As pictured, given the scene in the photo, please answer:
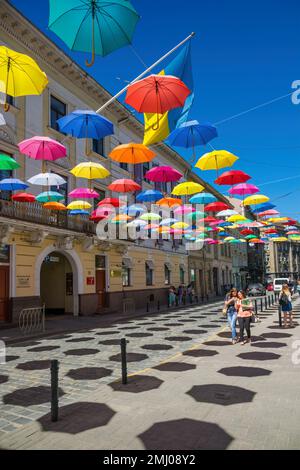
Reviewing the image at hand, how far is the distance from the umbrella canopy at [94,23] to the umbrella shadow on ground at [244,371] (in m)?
7.14

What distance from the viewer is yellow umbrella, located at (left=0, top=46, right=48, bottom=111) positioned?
684cm

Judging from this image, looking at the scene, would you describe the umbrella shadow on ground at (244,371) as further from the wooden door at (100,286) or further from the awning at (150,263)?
the awning at (150,263)

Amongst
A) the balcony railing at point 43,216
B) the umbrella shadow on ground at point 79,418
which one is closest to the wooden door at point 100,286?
the balcony railing at point 43,216

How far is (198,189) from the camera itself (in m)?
15.1

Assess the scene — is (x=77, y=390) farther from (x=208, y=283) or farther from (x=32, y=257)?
(x=208, y=283)

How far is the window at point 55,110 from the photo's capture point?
2059 cm

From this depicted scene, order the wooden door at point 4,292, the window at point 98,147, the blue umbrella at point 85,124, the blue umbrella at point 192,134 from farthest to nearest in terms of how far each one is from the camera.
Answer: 1. the window at point 98,147
2. the wooden door at point 4,292
3. the blue umbrella at point 192,134
4. the blue umbrella at point 85,124

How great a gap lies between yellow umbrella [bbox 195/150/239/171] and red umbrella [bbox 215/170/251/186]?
1.44 metres

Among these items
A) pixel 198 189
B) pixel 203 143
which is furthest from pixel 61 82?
pixel 203 143

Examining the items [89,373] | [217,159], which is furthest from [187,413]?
[217,159]

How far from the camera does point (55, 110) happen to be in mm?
20938

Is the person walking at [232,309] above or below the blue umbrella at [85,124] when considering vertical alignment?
below

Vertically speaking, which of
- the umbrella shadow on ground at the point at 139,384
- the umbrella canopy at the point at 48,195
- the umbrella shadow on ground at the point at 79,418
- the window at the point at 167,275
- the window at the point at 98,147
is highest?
the window at the point at 98,147

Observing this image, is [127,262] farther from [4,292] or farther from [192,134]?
[192,134]
